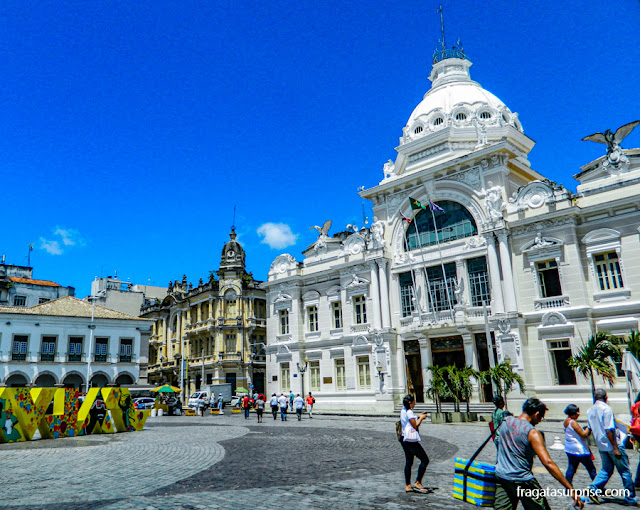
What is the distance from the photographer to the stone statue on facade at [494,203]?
3070 cm

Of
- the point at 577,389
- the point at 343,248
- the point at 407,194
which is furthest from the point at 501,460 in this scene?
the point at 343,248

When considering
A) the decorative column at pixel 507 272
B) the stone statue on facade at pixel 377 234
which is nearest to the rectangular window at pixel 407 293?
the stone statue on facade at pixel 377 234

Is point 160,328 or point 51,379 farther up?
point 160,328

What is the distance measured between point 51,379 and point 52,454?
102 feet

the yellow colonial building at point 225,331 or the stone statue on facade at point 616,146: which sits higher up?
the stone statue on facade at point 616,146

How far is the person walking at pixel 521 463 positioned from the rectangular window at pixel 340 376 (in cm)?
3192

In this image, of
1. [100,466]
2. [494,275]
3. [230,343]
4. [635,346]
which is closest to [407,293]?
[494,275]

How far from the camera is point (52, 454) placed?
14.7 metres

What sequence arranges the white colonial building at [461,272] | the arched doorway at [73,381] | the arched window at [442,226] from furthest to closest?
the arched doorway at [73,381]
the arched window at [442,226]
the white colonial building at [461,272]

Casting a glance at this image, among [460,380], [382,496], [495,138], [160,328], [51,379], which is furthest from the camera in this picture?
[160,328]

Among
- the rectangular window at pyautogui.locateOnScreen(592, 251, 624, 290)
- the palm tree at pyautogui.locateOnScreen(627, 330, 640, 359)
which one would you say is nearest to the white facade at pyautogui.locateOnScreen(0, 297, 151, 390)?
the rectangular window at pyautogui.locateOnScreen(592, 251, 624, 290)

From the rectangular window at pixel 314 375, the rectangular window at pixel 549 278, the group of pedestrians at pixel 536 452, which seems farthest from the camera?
the rectangular window at pixel 314 375

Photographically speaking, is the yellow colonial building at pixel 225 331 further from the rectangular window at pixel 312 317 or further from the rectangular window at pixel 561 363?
the rectangular window at pixel 561 363

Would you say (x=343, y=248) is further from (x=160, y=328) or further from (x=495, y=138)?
(x=160, y=328)
